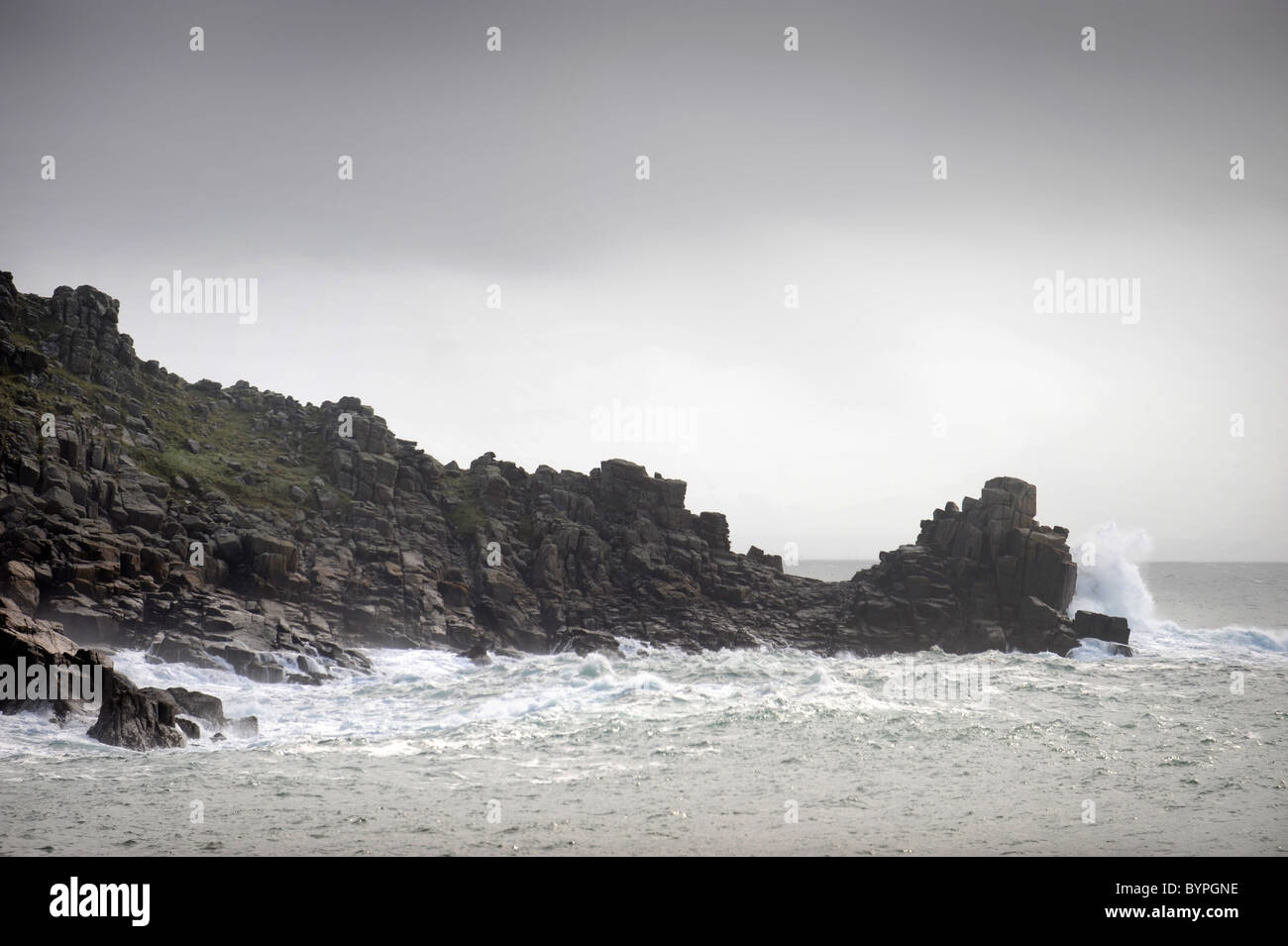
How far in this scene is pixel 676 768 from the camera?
92.9ft

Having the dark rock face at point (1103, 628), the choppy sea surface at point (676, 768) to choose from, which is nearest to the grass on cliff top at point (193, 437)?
the choppy sea surface at point (676, 768)

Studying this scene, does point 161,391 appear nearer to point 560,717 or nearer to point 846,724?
point 560,717

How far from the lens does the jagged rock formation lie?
1764 inches

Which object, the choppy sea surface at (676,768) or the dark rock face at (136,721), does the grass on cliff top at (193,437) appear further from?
the dark rock face at (136,721)

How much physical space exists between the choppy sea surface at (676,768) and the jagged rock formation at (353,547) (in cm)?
585

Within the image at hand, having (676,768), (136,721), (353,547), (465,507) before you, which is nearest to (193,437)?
(353,547)

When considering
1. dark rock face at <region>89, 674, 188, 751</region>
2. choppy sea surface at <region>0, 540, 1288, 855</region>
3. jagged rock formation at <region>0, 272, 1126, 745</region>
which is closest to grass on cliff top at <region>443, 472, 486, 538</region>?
jagged rock formation at <region>0, 272, 1126, 745</region>

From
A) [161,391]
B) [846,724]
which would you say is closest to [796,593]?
[846,724]

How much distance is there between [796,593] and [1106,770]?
3923 cm

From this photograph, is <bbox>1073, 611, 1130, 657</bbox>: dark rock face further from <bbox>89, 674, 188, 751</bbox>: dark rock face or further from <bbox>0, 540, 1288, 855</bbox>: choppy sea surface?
<bbox>89, 674, 188, 751</bbox>: dark rock face

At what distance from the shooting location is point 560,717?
36500mm

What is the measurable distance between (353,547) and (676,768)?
37.0m

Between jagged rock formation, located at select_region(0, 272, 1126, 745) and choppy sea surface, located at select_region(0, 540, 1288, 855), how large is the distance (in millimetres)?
5853

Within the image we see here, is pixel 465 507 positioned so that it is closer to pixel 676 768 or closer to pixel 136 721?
pixel 136 721
